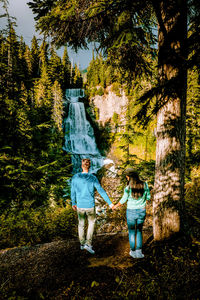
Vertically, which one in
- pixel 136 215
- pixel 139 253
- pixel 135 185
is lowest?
pixel 139 253

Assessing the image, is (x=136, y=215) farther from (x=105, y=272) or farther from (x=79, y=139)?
(x=79, y=139)

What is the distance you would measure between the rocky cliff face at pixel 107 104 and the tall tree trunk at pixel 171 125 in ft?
103

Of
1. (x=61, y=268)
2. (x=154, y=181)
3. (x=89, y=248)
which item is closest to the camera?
(x=61, y=268)

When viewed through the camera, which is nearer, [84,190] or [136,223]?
[136,223]

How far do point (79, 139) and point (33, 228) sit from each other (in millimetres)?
24238

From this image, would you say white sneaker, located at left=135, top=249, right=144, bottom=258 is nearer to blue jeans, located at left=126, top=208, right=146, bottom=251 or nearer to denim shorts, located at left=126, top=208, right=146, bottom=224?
blue jeans, located at left=126, top=208, right=146, bottom=251

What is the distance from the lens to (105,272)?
2848mm

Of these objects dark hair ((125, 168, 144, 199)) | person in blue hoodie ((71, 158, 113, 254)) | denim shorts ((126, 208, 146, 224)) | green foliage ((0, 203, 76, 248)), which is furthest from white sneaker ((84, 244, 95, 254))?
green foliage ((0, 203, 76, 248))

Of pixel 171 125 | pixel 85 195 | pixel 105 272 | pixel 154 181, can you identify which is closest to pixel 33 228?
pixel 85 195

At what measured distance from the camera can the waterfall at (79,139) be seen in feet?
88.1

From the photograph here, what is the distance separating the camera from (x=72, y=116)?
31.3 m

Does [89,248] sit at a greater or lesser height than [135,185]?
lesser

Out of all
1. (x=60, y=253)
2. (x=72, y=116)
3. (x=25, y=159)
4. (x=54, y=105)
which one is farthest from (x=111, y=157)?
(x=60, y=253)

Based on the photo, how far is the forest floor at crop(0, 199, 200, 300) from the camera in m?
2.22
